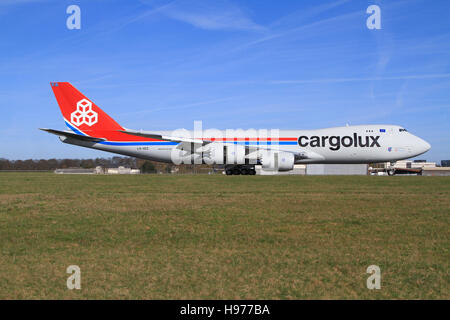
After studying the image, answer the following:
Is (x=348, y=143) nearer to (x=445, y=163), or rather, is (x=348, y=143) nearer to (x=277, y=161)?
(x=277, y=161)

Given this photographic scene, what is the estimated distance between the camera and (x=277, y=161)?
31.3 meters

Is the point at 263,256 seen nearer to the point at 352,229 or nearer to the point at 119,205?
the point at 352,229

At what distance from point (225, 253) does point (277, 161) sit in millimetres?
26007

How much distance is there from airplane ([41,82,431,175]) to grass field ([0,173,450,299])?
22.2m

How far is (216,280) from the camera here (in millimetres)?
4469

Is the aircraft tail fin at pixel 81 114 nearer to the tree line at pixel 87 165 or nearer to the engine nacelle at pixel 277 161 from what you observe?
the engine nacelle at pixel 277 161

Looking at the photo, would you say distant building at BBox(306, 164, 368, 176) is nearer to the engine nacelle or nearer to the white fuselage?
the white fuselage

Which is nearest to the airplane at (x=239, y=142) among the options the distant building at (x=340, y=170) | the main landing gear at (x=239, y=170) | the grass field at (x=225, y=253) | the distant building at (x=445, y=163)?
the main landing gear at (x=239, y=170)

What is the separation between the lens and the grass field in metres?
4.21

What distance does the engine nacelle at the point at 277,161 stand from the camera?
3102cm

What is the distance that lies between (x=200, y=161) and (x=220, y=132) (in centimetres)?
369

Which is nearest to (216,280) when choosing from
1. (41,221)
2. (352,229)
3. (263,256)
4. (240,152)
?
(263,256)
